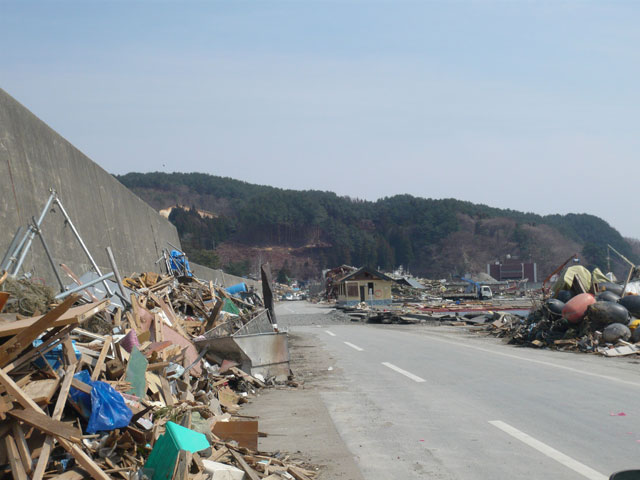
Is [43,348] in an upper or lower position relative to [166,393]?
upper

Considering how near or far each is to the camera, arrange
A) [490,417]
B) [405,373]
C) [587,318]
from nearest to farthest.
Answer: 1. [490,417]
2. [405,373]
3. [587,318]

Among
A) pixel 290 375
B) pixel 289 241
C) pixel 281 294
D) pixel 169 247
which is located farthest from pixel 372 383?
pixel 289 241

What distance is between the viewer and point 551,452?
6516 millimetres

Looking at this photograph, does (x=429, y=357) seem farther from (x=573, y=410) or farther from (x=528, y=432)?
(x=528, y=432)

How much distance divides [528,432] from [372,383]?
16.1 ft

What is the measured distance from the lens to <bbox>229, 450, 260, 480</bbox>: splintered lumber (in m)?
5.67

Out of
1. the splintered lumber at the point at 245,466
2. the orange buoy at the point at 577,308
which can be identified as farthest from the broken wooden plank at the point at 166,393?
the orange buoy at the point at 577,308

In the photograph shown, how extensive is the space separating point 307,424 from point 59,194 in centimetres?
808

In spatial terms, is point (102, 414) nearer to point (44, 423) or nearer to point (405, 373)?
point (44, 423)

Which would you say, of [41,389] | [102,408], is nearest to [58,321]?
[41,389]

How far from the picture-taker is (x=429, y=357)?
16172 mm

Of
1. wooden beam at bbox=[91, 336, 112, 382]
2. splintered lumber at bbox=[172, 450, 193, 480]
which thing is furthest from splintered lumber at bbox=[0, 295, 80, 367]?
splintered lumber at bbox=[172, 450, 193, 480]

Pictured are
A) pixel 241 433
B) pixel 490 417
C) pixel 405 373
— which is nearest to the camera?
pixel 241 433

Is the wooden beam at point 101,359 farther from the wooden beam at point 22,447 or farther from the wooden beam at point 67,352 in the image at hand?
the wooden beam at point 22,447
